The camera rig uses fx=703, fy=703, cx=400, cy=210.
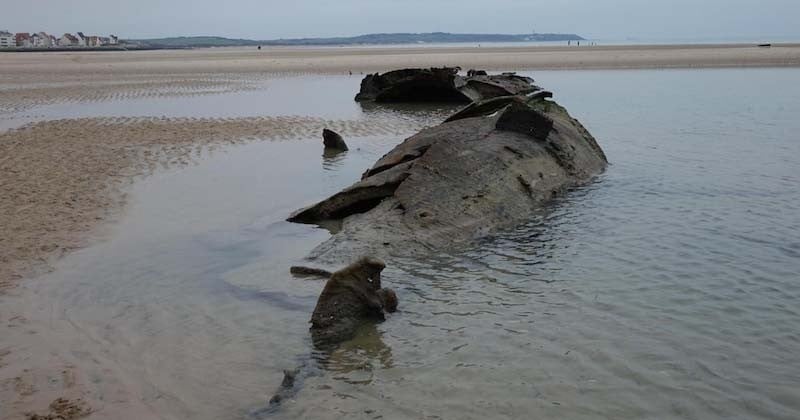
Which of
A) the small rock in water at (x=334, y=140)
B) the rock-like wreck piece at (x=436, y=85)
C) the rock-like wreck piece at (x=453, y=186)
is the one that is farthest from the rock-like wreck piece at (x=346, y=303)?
the rock-like wreck piece at (x=436, y=85)

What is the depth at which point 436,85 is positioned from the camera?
22.1 metres

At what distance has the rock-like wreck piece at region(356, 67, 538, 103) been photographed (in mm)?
19266

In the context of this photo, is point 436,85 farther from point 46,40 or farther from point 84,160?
point 46,40

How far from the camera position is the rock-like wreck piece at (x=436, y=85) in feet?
63.2

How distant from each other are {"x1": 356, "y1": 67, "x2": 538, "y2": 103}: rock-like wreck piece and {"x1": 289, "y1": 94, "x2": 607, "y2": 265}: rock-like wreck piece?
9635mm

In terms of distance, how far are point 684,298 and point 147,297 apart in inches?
166

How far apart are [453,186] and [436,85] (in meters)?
15.4

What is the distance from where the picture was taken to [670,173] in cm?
1026

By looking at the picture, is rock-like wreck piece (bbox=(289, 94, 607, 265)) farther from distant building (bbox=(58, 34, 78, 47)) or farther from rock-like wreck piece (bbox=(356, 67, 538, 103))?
distant building (bbox=(58, 34, 78, 47))

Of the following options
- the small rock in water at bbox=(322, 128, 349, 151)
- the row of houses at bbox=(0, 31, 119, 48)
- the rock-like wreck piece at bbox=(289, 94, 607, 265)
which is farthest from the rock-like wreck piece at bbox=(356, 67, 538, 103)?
the row of houses at bbox=(0, 31, 119, 48)

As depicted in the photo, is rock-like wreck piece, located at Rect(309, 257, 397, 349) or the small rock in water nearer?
rock-like wreck piece, located at Rect(309, 257, 397, 349)

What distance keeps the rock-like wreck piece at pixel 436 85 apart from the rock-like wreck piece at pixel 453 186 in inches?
379

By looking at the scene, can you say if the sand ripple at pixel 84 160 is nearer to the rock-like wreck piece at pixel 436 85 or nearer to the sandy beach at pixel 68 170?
the sandy beach at pixel 68 170

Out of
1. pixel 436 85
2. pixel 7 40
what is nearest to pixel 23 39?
pixel 7 40
